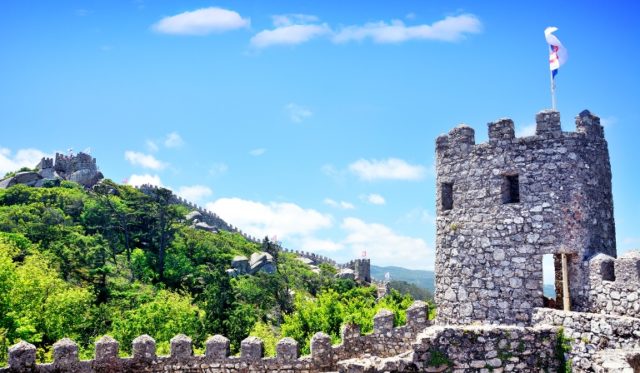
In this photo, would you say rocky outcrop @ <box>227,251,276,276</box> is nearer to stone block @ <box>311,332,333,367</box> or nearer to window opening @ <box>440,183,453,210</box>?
stone block @ <box>311,332,333,367</box>

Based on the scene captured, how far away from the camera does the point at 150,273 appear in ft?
237

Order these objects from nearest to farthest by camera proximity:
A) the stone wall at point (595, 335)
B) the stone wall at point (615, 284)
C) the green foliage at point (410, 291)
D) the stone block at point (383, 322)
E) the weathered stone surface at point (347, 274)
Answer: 1. the stone wall at point (595, 335)
2. the stone wall at point (615, 284)
3. the stone block at point (383, 322)
4. the weathered stone surface at point (347, 274)
5. the green foliage at point (410, 291)

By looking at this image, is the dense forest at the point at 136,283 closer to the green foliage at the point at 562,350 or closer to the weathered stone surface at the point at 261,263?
the weathered stone surface at the point at 261,263

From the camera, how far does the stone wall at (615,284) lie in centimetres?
1161

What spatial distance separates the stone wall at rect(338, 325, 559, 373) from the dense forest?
66.9ft

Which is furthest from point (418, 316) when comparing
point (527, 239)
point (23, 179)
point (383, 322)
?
point (23, 179)

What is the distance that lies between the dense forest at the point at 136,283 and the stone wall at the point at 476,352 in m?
20.4

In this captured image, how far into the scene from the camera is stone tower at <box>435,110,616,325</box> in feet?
42.9

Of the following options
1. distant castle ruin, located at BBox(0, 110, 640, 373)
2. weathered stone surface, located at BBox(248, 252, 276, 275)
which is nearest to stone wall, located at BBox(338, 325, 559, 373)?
distant castle ruin, located at BBox(0, 110, 640, 373)

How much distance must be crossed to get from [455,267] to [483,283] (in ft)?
2.43

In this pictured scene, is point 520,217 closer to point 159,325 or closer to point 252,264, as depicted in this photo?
point 159,325

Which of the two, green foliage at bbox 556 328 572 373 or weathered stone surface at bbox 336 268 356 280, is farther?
weathered stone surface at bbox 336 268 356 280

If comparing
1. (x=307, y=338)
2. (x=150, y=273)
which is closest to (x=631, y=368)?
(x=307, y=338)

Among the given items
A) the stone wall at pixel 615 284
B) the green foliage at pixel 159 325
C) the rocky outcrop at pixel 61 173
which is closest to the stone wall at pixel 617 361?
the stone wall at pixel 615 284
